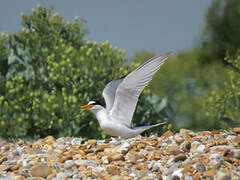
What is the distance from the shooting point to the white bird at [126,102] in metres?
5.57

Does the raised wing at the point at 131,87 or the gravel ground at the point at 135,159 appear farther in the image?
the raised wing at the point at 131,87

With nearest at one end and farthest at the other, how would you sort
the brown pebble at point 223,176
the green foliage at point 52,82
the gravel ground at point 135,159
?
the brown pebble at point 223,176
the gravel ground at point 135,159
the green foliage at point 52,82

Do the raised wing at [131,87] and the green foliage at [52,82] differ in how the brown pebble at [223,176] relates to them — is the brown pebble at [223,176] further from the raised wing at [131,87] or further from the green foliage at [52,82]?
the green foliage at [52,82]

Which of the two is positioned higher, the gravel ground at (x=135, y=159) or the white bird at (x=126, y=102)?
the white bird at (x=126, y=102)

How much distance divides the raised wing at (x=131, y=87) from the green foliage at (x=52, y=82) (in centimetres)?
210

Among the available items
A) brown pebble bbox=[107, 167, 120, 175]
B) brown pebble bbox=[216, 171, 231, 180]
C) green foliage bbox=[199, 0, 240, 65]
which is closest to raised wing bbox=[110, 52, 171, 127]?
brown pebble bbox=[107, 167, 120, 175]

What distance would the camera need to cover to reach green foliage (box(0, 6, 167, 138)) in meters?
7.99

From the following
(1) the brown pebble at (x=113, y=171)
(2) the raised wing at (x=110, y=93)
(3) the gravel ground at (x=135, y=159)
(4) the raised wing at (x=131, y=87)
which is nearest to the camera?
(3) the gravel ground at (x=135, y=159)

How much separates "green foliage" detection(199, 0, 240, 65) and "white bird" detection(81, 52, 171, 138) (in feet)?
50.4

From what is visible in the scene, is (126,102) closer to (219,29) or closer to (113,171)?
(113,171)

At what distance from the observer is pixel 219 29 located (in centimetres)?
2089

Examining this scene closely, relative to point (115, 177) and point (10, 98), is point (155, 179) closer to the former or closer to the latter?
point (115, 177)

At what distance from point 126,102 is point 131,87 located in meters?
0.25

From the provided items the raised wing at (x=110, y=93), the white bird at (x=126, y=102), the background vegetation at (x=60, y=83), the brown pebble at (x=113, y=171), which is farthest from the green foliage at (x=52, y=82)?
the brown pebble at (x=113, y=171)
